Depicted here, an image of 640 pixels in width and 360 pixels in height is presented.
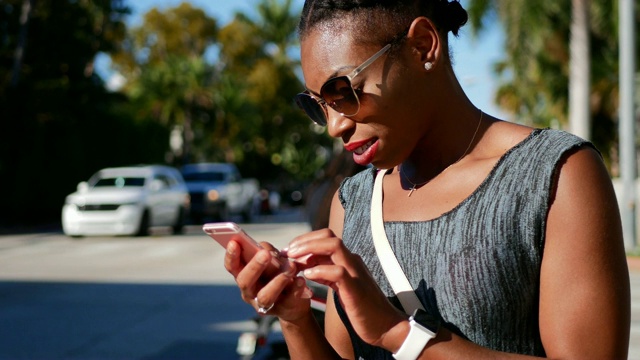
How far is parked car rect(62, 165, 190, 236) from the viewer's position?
877 inches

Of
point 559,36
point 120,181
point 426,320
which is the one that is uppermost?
point 559,36

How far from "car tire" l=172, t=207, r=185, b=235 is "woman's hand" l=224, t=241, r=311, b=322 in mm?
23724

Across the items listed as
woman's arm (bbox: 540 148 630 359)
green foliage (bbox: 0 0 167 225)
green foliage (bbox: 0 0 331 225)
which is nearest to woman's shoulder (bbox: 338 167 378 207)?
woman's arm (bbox: 540 148 630 359)

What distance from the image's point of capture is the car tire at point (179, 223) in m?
25.4

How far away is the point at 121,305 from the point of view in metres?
11.4

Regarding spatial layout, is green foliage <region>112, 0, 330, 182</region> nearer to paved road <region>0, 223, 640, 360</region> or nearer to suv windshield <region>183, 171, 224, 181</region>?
suv windshield <region>183, 171, 224, 181</region>

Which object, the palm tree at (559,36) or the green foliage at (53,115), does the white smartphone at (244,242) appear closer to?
the palm tree at (559,36)

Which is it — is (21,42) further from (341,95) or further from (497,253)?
(497,253)

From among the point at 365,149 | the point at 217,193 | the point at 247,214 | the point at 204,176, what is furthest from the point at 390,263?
the point at 247,214

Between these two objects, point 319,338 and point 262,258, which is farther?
point 319,338

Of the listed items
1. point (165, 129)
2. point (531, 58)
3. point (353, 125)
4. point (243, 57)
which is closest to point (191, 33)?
point (243, 57)

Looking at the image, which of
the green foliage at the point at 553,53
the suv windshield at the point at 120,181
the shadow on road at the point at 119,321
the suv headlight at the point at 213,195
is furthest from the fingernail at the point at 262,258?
the suv headlight at the point at 213,195

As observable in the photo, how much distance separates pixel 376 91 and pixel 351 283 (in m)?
0.42

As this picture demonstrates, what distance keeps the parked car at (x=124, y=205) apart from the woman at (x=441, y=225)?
2084 centimetres
